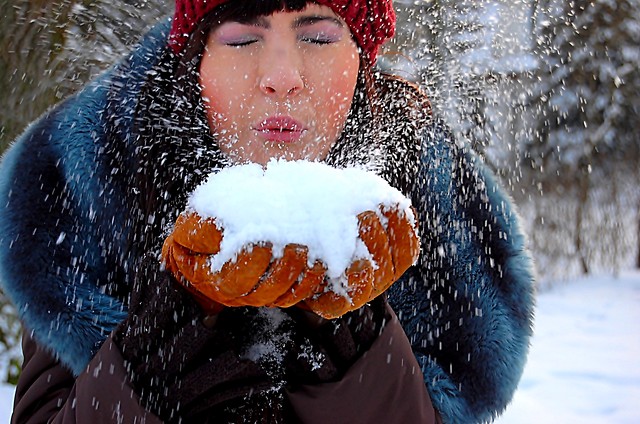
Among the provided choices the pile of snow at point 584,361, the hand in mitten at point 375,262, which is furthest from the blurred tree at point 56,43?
the pile of snow at point 584,361

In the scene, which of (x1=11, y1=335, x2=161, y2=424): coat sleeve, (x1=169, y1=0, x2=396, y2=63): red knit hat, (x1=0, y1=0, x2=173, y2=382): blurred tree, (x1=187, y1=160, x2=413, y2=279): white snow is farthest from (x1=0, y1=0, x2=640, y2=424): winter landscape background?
(x1=11, y1=335, x2=161, y2=424): coat sleeve

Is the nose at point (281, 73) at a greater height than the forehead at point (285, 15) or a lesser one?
lesser

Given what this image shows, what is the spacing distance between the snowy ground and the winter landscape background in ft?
0.04

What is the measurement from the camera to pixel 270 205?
2.69ft

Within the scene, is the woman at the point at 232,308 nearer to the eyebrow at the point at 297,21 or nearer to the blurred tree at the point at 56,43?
the eyebrow at the point at 297,21

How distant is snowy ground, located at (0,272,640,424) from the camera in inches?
130

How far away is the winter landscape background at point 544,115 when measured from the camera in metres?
2.26

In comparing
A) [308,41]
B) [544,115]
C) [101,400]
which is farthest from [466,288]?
[544,115]

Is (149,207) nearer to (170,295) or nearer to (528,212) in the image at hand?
(170,295)

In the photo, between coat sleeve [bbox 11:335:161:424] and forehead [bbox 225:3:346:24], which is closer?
coat sleeve [bbox 11:335:161:424]

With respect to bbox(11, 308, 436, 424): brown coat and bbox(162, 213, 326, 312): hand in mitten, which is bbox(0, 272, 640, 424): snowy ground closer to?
bbox(11, 308, 436, 424): brown coat

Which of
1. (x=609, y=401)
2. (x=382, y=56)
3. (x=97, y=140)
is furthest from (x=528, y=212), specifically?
(x=97, y=140)

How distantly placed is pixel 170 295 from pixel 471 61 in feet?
9.19

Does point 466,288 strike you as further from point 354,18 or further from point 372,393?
point 354,18
